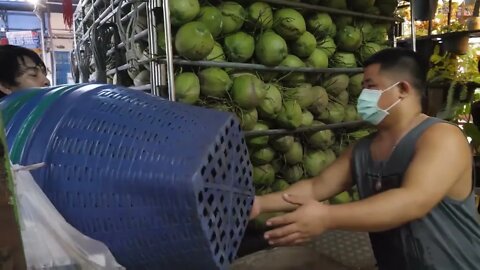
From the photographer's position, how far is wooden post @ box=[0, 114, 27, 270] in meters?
0.55

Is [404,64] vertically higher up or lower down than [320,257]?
higher up

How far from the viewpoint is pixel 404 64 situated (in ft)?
5.23

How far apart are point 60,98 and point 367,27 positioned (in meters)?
2.66

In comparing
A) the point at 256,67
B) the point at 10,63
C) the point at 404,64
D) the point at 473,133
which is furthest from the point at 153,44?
the point at 473,133

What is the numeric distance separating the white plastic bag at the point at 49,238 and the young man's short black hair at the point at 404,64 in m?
1.21

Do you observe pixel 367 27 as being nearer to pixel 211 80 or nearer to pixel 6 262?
pixel 211 80

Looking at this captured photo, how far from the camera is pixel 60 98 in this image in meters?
0.89

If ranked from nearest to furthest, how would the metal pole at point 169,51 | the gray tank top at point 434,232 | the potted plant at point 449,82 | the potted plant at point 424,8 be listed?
the gray tank top at point 434,232 < the metal pole at point 169,51 < the potted plant at point 449,82 < the potted plant at point 424,8

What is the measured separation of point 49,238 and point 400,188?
3.17 ft

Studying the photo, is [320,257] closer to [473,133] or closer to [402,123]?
[402,123]

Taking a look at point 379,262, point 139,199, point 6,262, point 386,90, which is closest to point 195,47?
point 386,90

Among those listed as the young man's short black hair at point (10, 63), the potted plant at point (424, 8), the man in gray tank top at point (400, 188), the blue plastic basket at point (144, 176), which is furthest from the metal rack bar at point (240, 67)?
the potted plant at point (424, 8)

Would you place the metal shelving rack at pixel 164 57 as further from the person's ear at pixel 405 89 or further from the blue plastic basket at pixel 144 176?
the blue plastic basket at pixel 144 176

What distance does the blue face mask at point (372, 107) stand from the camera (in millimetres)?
1613
